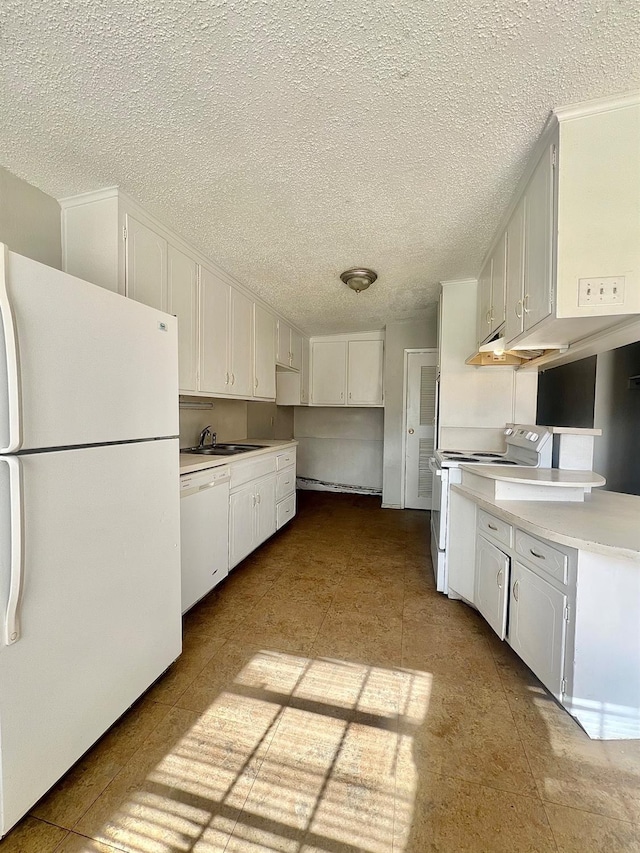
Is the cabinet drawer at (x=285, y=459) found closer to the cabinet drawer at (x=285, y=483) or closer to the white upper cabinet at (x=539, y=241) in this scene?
the cabinet drawer at (x=285, y=483)

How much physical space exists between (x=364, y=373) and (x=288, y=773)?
14.4ft

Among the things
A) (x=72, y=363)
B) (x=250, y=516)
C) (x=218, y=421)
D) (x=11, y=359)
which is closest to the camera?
(x=11, y=359)

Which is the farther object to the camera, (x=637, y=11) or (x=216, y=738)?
(x=216, y=738)

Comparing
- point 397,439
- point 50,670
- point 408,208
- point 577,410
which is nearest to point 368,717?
point 50,670

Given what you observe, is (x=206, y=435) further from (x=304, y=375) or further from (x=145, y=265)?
(x=304, y=375)

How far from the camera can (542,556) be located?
1.67 m

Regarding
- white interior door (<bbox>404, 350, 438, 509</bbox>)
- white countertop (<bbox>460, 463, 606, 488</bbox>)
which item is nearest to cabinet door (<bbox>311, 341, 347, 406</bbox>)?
white interior door (<bbox>404, 350, 438, 509</bbox>)

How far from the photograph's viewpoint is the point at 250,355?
352cm

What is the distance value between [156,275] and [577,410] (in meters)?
4.38

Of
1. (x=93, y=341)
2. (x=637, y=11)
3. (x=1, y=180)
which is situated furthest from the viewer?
(x=1, y=180)

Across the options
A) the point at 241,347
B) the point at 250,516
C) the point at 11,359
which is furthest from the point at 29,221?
the point at 250,516

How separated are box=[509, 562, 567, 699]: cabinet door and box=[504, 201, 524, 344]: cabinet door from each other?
1.28 meters

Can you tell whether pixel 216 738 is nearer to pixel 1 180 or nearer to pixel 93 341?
pixel 93 341

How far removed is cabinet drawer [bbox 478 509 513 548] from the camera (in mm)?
1961
